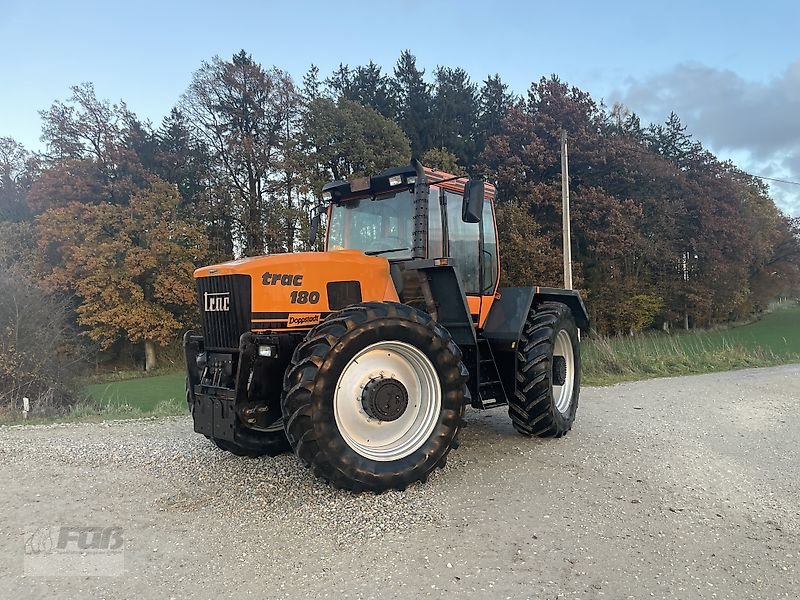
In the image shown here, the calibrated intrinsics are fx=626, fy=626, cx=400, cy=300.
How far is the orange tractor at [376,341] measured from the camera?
14.7 feet

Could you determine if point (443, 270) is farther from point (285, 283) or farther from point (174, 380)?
point (174, 380)

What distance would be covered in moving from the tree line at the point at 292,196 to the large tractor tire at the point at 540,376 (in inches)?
783

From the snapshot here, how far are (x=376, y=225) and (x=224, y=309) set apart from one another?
5.85 feet

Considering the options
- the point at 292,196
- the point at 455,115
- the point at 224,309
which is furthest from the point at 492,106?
the point at 224,309

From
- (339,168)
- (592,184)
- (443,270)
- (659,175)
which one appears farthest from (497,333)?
(659,175)

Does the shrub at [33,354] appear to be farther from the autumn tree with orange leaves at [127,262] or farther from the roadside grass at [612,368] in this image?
the autumn tree with orange leaves at [127,262]

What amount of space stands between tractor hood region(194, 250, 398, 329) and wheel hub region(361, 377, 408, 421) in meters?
0.79

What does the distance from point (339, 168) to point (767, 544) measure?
1045 inches

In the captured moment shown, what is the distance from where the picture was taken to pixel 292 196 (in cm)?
2830

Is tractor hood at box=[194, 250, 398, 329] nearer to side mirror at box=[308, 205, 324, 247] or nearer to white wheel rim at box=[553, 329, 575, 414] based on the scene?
side mirror at box=[308, 205, 324, 247]

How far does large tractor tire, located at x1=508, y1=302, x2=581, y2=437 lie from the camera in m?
6.08

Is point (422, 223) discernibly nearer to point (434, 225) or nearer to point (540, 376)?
point (434, 225)

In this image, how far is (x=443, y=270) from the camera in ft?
18.6

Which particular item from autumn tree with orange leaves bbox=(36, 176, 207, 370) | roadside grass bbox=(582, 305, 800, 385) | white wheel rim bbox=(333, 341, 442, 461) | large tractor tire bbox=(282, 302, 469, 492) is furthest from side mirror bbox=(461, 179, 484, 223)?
autumn tree with orange leaves bbox=(36, 176, 207, 370)
